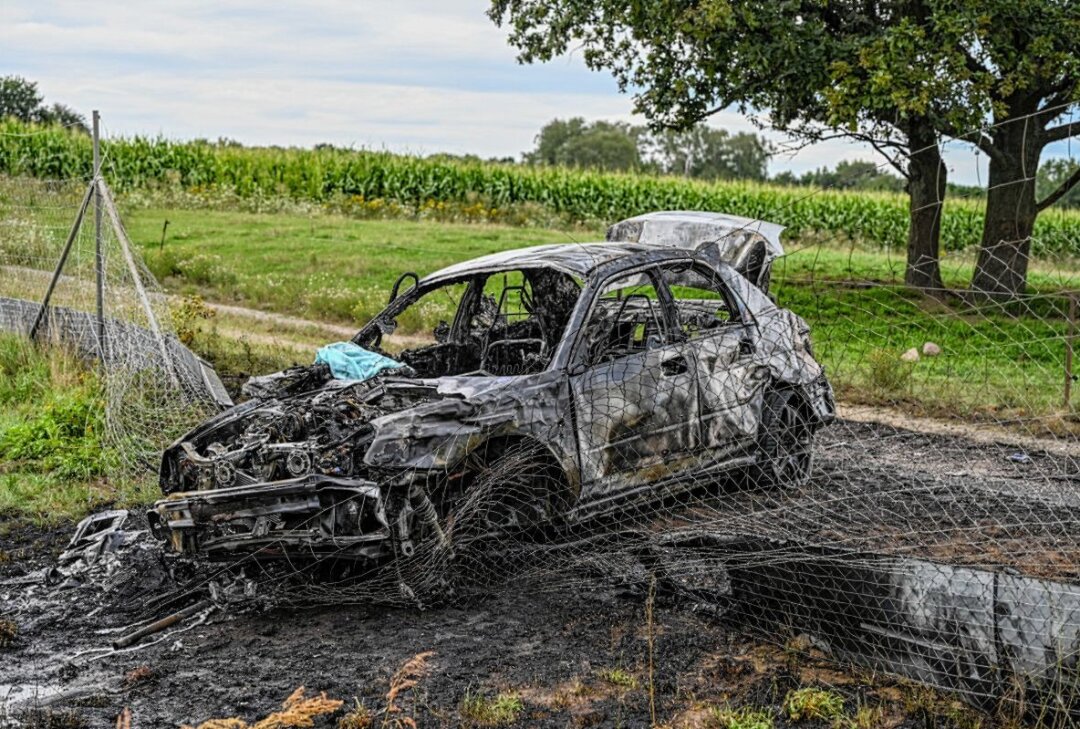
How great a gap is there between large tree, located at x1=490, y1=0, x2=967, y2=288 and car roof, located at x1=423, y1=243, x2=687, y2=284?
353 inches

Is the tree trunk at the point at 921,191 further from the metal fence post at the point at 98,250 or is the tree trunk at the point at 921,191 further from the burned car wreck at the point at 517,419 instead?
the metal fence post at the point at 98,250

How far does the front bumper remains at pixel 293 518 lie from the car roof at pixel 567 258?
2.29 m

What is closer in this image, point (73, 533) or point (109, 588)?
point (109, 588)

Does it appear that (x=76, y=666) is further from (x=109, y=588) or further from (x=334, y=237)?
(x=334, y=237)

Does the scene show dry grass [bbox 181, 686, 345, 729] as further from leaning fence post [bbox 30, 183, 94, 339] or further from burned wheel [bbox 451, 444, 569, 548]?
leaning fence post [bbox 30, 183, 94, 339]

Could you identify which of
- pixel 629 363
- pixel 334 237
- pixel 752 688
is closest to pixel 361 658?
pixel 752 688

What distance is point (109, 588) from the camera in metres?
6.96

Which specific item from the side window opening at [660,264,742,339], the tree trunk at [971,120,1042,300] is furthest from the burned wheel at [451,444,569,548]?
the tree trunk at [971,120,1042,300]

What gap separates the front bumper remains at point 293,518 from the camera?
6.02 meters

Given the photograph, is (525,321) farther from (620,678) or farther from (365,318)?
(365,318)

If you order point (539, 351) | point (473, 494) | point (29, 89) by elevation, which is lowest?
point (473, 494)

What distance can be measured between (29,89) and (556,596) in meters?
63.1

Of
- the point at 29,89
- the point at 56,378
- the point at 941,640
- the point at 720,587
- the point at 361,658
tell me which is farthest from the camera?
the point at 29,89

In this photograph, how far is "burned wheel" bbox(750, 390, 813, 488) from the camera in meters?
7.85
